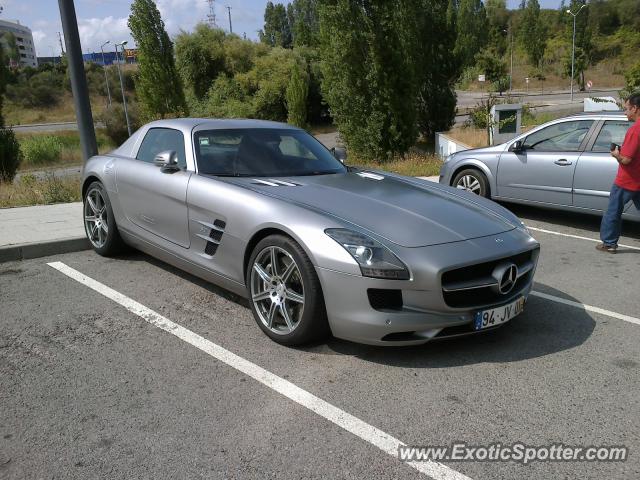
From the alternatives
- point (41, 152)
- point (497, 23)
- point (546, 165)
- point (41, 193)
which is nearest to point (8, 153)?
point (41, 193)

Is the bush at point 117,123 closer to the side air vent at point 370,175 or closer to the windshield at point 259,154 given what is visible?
the windshield at point 259,154

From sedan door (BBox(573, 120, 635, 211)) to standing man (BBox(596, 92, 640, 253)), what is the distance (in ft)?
2.26

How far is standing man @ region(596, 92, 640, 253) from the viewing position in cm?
592

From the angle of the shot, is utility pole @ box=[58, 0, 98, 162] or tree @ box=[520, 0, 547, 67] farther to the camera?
tree @ box=[520, 0, 547, 67]

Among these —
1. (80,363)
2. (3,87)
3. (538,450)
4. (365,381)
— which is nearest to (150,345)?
(80,363)

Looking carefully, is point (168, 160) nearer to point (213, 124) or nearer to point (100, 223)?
point (213, 124)

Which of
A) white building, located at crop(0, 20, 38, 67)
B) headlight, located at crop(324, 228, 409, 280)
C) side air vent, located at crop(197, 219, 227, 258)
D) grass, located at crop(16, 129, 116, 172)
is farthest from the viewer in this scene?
→ white building, located at crop(0, 20, 38, 67)

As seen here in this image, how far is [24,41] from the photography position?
581 ft

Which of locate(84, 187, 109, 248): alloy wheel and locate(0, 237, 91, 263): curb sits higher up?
locate(84, 187, 109, 248): alloy wheel

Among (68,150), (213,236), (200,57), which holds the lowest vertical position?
(68,150)

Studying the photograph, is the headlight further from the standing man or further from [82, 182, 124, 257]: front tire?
the standing man

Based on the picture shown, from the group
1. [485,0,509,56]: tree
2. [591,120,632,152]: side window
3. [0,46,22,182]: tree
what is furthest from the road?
[591,120,632,152]: side window

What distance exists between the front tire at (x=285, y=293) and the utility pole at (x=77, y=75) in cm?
549

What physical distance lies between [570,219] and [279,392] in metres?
6.29
